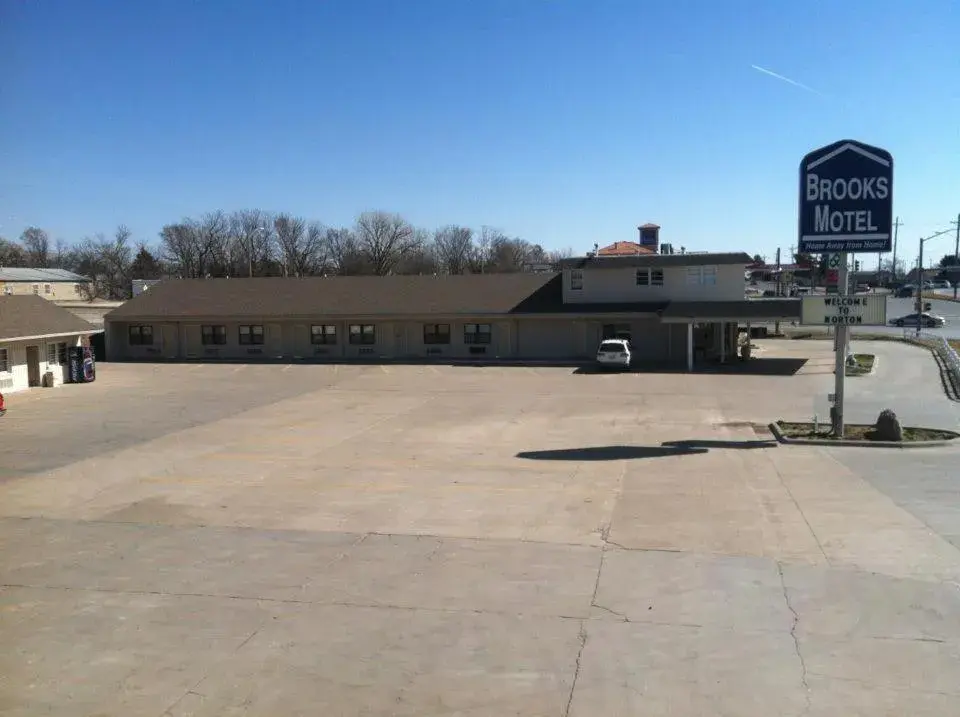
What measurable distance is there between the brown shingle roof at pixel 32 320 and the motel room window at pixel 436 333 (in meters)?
17.0

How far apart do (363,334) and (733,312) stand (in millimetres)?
20241

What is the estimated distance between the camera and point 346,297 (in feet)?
161

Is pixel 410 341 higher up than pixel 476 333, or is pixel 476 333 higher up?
pixel 476 333

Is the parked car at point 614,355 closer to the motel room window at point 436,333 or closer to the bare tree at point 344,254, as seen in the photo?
the motel room window at point 436,333

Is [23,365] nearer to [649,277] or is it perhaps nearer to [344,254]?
[649,277]

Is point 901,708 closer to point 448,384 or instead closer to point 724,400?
A: point 724,400

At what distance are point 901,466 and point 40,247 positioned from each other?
389ft

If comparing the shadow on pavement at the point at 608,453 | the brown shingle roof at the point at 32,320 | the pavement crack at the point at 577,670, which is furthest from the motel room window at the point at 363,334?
the pavement crack at the point at 577,670

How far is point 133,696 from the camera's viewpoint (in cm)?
772

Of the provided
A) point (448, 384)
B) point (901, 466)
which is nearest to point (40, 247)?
point (448, 384)

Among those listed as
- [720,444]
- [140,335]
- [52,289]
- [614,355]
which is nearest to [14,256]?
[52,289]

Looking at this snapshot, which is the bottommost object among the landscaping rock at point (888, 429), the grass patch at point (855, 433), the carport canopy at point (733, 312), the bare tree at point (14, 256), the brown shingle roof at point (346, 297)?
the grass patch at point (855, 433)

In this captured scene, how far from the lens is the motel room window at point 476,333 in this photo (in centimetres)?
4544

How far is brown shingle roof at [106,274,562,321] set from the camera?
4612cm
